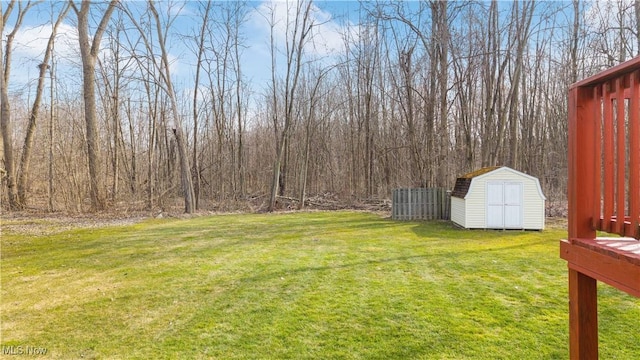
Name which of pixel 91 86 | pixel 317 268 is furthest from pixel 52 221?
pixel 317 268

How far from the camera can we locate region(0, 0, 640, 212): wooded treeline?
38.9 feet

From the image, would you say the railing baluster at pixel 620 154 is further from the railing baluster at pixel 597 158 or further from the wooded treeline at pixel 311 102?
the wooded treeline at pixel 311 102

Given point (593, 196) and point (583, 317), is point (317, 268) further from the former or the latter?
point (593, 196)

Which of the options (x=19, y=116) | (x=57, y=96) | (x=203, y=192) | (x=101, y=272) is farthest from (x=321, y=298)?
(x=19, y=116)

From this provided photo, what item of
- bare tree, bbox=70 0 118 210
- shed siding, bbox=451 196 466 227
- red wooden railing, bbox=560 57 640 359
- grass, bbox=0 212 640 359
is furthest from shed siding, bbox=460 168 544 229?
bare tree, bbox=70 0 118 210

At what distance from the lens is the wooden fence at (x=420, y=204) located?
35.4 ft

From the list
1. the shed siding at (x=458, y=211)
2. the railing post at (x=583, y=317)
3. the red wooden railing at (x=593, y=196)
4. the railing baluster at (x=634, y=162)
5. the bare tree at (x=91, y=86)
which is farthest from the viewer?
the bare tree at (x=91, y=86)

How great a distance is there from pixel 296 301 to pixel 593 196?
2.84 m

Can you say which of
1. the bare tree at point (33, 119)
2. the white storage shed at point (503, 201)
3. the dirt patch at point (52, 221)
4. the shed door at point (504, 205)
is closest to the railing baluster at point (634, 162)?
the white storage shed at point (503, 201)

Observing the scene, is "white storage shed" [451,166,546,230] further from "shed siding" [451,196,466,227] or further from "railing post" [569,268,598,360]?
"railing post" [569,268,598,360]

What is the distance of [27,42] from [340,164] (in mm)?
14706

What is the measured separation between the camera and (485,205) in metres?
8.71

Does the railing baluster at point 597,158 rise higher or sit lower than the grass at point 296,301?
higher

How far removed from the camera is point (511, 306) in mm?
3506
